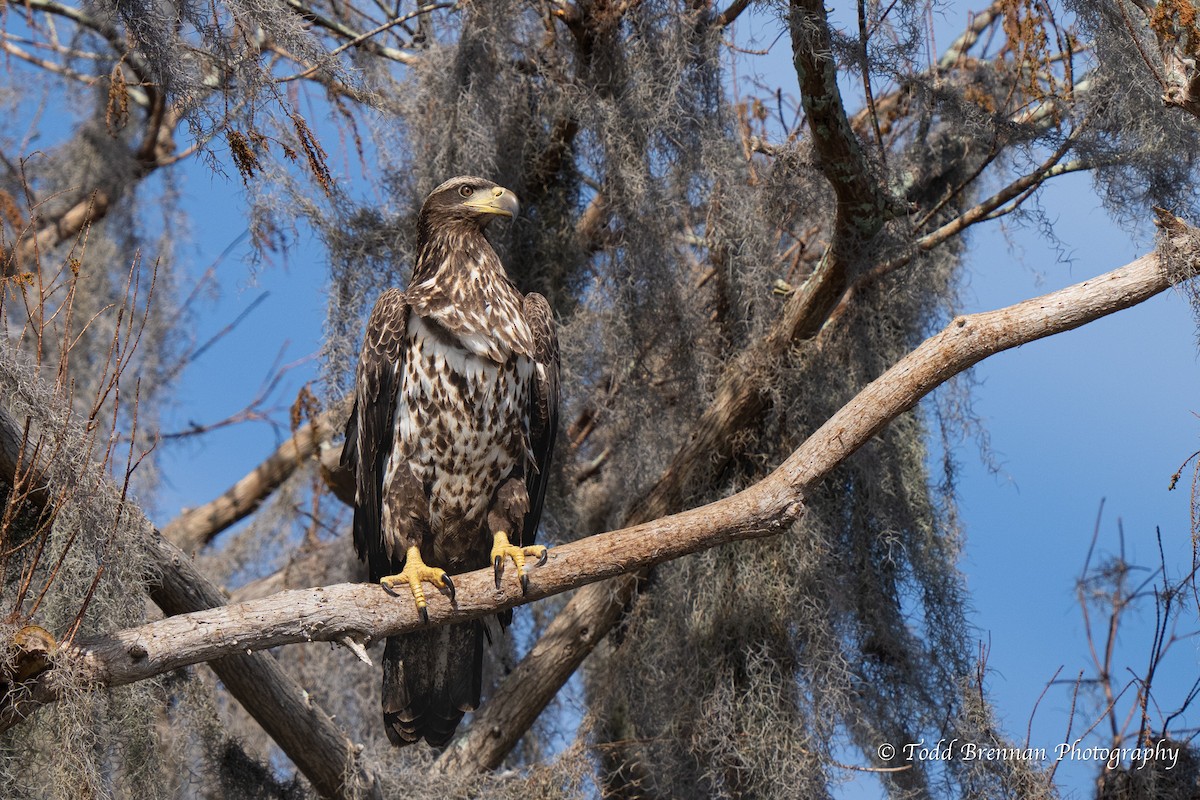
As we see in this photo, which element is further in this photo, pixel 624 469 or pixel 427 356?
pixel 624 469

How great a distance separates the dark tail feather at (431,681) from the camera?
15.6 feet

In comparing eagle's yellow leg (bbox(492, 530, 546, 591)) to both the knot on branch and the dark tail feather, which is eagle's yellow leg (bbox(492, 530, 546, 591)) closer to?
the dark tail feather

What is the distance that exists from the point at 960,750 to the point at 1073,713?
0.64 m

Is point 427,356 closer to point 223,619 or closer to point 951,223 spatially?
point 223,619

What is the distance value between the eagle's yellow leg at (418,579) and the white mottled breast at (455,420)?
0.33 m

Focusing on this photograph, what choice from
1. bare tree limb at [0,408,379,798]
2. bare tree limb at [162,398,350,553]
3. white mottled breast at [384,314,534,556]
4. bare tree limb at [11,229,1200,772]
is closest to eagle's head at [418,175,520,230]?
white mottled breast at [384,314,534,556]

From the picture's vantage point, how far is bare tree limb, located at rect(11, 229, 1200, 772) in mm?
3703

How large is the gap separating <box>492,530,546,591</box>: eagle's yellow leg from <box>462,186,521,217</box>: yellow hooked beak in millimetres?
1338

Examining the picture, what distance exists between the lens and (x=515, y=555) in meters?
4.21

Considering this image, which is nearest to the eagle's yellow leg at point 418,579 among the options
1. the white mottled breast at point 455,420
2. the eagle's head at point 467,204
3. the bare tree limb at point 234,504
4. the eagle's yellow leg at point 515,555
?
the eagle's yellow leg at point 515,555

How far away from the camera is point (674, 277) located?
577 cm

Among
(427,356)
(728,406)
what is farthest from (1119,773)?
(427,356)

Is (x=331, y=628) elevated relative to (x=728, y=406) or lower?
lower

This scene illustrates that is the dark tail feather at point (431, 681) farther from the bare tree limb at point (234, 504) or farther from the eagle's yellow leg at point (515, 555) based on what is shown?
the bare tree limb at point (234, 504)
